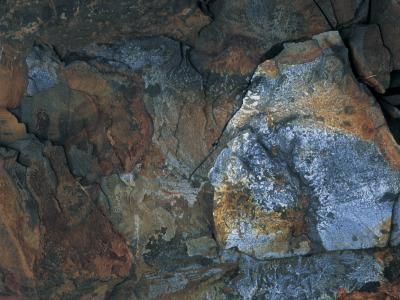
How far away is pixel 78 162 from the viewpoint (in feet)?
7.63

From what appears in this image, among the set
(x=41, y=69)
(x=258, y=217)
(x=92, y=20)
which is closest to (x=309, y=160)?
(x=258, y=217)

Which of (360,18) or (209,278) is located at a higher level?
(360,18)

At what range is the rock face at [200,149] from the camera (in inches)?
87.7

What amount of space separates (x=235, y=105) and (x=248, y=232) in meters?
0.48

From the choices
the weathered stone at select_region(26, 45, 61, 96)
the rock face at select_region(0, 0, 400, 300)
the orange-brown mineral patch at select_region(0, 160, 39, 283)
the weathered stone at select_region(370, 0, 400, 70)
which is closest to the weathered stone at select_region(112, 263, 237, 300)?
the rock face at select_region(0, 0, 400, 300)

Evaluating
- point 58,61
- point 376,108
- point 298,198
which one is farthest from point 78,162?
point 376,108

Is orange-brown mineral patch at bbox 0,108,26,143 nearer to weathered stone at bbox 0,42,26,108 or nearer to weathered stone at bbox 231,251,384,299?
weathered stone at bbox 0,42,26,108

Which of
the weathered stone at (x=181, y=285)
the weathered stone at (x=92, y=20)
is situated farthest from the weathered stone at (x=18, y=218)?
the weathered stone at (x=92, y=20)

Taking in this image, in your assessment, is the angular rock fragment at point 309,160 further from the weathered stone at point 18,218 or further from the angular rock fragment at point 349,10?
the weathered stone at point 18,218

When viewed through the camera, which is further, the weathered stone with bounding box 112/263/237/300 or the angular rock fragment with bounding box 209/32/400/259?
the weathered stone with bounding box 112/263/237/300

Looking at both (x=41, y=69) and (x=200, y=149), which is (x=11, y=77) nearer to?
(x=41, y=69)

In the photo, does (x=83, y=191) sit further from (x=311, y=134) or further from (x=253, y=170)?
(x=311, y=134)

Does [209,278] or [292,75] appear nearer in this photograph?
[292,75]

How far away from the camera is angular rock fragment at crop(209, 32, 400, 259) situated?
87.2 inches
